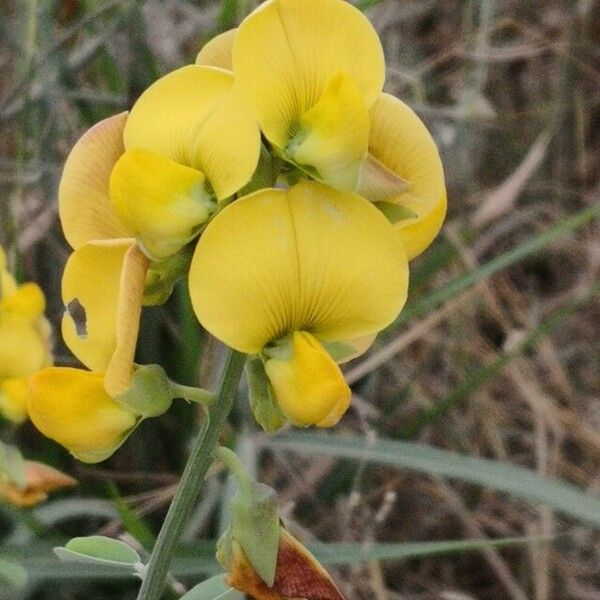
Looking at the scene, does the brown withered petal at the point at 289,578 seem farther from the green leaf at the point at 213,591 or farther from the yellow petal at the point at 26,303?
the yellow petal at the point at 26,303

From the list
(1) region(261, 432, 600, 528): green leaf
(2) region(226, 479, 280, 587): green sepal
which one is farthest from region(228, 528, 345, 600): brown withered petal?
(1) region(261, 432, 600, 528): green leaf

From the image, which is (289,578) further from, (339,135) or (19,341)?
(19,341)

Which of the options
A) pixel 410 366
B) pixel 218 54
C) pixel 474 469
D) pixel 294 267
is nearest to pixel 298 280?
pixel 294 267

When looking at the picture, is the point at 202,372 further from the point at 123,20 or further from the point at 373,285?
the point at 373,285

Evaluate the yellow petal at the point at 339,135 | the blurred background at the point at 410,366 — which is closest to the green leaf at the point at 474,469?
the blurred background at the point at 410,366

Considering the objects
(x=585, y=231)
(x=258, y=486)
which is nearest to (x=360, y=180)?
(x=258, y=486)
